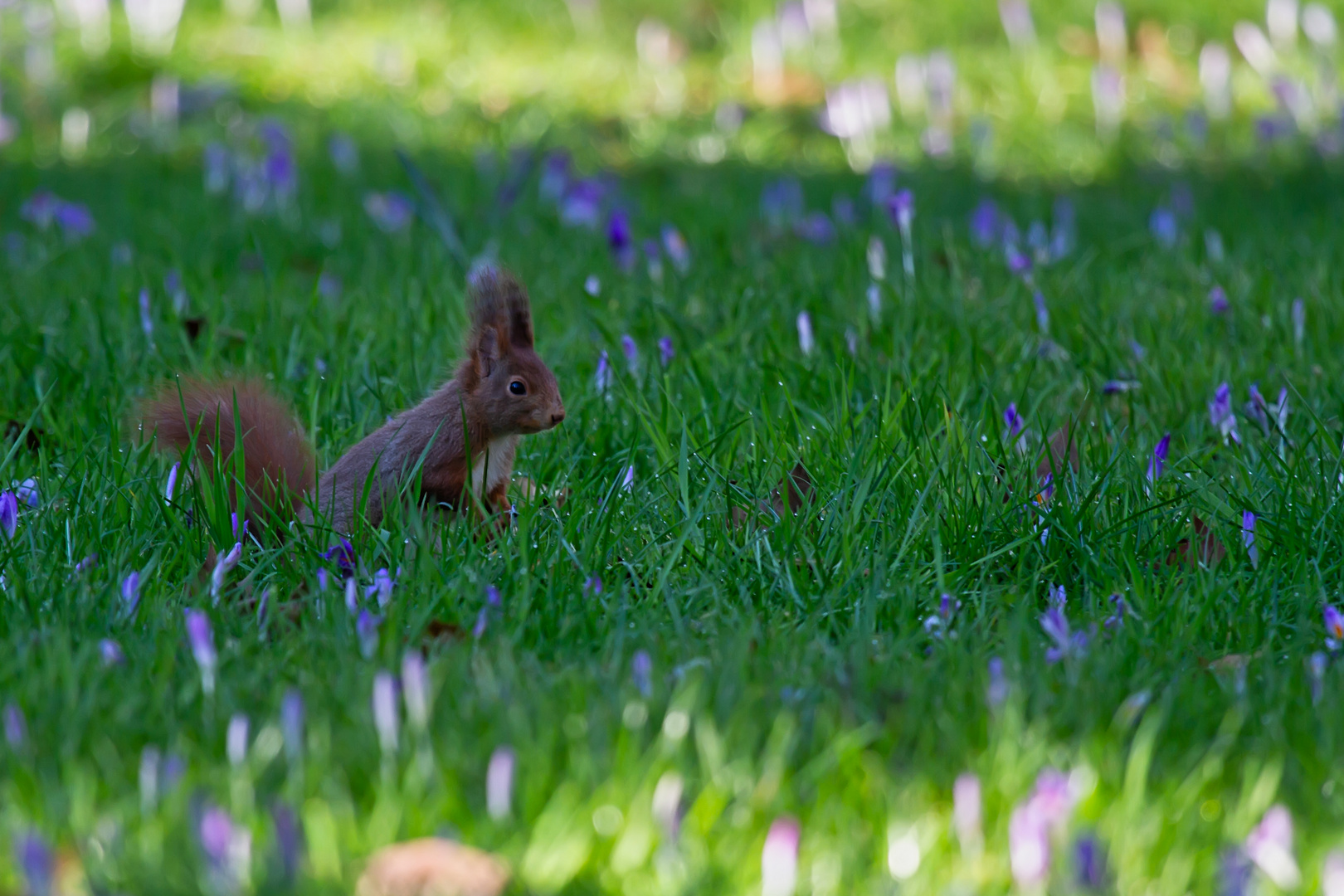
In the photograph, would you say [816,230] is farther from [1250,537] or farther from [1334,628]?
[1334,628]

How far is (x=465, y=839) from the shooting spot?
74.1 inches

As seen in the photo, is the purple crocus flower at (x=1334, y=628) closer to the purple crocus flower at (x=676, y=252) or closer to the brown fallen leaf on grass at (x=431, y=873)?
the brown fallen leaf on grass at (x=431, y=873)

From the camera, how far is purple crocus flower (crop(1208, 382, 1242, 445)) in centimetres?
357

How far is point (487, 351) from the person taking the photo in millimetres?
3348

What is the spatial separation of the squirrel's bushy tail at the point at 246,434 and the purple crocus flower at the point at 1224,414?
7.03ft

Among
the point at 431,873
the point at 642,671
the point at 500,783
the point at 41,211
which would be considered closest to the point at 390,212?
the point at 41,211

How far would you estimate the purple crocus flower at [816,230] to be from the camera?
5785 millimetres

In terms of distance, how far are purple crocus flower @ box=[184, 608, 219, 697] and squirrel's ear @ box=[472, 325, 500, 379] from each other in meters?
1.10

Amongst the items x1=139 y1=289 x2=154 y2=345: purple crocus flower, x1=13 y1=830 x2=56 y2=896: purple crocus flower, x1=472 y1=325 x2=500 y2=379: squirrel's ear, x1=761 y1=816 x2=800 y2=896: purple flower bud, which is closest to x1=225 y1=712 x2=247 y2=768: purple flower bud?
x1=13 y1=830 x2=56 y2=896: purple crocus flower

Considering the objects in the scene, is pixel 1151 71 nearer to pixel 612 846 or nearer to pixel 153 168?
pixel 153 168

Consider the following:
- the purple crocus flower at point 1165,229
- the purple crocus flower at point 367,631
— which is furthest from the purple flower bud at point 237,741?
the purple crocus flower at point 1165,229

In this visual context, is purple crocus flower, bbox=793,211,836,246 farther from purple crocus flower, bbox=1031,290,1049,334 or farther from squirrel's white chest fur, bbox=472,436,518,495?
squirrel's white chest fur, bbox=472,436,518,495

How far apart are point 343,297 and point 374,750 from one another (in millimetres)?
3000

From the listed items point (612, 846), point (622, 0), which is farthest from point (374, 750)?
point (622, 0)
